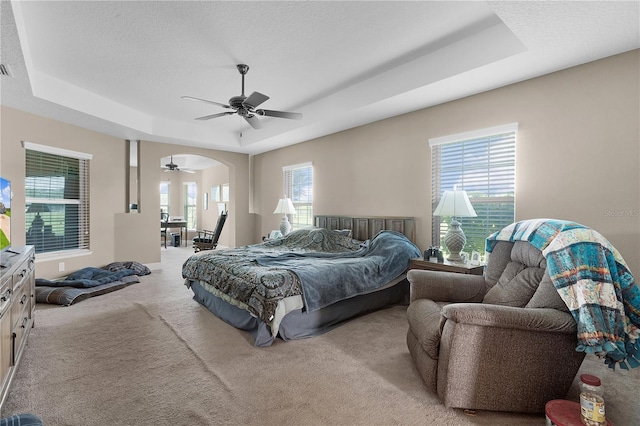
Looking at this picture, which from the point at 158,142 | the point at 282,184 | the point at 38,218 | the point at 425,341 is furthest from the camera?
the point at 282,184

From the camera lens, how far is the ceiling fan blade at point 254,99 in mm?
3098

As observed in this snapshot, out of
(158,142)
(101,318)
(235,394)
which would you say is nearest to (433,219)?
(235,394)

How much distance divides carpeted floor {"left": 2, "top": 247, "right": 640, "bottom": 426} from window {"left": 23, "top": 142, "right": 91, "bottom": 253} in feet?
6.89

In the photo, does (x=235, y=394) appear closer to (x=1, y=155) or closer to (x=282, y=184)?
(x=1, y=155)

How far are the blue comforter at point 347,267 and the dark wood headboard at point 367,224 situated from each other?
0.77 feet

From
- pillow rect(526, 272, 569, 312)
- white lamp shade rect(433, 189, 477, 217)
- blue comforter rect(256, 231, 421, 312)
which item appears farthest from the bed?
pillow rect(526, 272, 569, 312)

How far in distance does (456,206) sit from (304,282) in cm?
176

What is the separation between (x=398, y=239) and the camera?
395 cm

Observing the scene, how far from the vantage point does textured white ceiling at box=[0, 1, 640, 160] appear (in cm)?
244

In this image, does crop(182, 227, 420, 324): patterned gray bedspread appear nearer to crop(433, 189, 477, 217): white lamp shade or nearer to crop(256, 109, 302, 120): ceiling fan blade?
crop(433, 189, 477, 217): white lamp shade

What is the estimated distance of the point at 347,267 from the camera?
3250 millimetres

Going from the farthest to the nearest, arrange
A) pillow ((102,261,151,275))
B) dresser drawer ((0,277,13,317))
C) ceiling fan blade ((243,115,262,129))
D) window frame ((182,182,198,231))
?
window frame ((182,182,198,231)), pillow ((102,261,151,275)), ceiling fan blade ((243,115,262,129)), dresser drawer ((0,277,13,317))

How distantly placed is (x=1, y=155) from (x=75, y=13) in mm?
2626

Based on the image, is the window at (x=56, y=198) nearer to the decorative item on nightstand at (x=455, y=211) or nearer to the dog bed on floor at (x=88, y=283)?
the dog bed on floor at (x=88, y=283)
